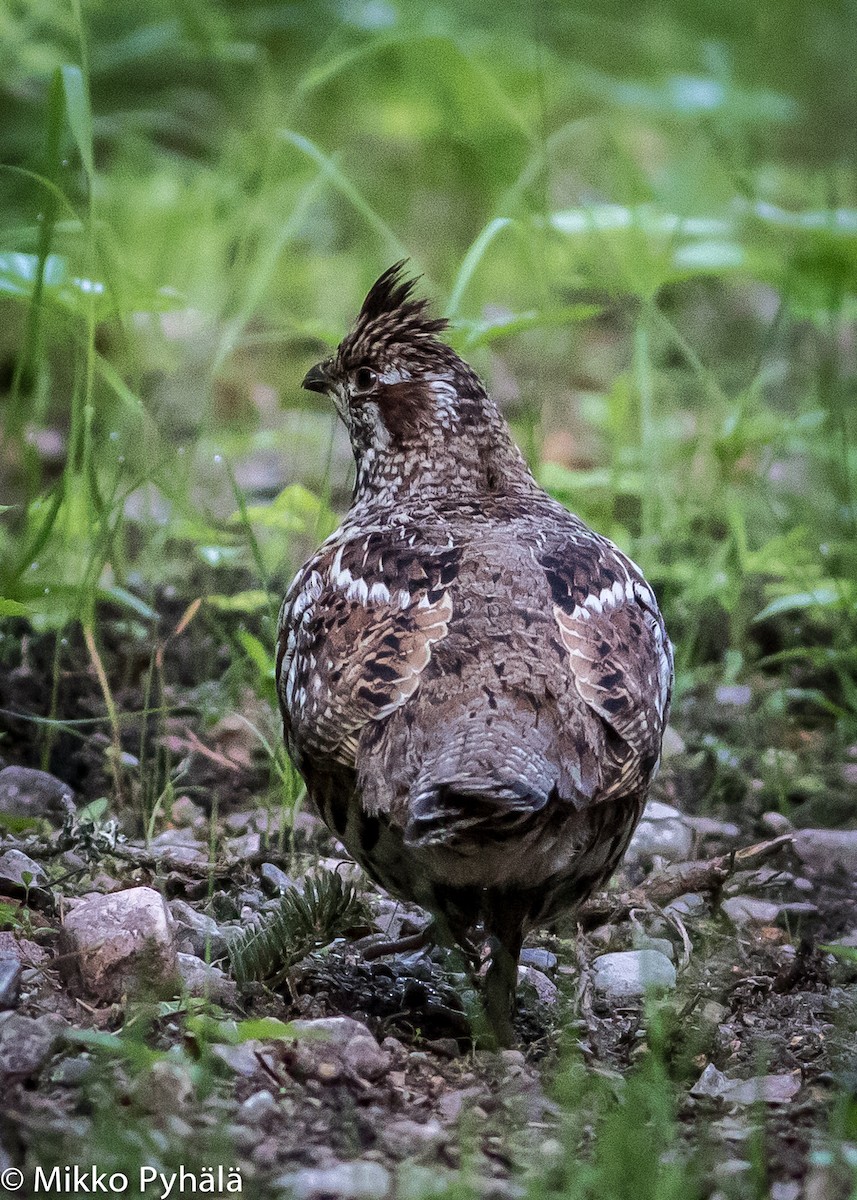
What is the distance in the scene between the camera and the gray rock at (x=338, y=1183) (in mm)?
2682

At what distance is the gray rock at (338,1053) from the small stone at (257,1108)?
0.50 feet

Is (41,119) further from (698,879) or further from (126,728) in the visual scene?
(698,879)

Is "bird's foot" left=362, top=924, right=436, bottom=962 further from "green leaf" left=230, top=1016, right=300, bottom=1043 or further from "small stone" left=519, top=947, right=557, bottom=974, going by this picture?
"green leaf" left=230, top=1016, right=300, bottom=1043

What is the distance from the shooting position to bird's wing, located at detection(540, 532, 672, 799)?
348 cm

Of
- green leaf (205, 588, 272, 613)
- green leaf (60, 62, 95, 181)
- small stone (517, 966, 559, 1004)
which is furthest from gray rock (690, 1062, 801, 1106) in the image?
green leaf (60, 62, 95, 181)

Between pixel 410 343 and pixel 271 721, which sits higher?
pixel 410 343

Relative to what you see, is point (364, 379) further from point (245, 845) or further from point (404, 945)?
point (404, 945)

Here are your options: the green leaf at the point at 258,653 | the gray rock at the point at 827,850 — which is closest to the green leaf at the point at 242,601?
the green leaf at the point at 258,653

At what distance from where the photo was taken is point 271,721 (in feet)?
16.5

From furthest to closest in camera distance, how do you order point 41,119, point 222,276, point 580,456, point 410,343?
1. point 41,119
2. point 222,276
3. point 580,456
4. point 410,343

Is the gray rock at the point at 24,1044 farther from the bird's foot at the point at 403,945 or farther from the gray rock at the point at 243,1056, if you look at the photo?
the bird's foot at the point at 403,945

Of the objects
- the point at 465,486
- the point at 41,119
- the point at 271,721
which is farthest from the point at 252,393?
the point at 465,486

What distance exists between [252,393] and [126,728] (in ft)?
11.3

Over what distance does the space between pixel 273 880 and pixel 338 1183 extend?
1.52 meters
